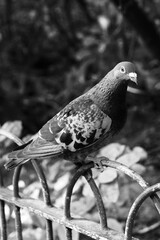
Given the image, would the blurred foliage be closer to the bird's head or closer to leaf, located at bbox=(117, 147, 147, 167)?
leaf, located at bbox=(117, 147, 147, 167)

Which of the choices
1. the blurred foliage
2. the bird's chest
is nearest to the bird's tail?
the bird's chest

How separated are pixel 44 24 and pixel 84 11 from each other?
577mm

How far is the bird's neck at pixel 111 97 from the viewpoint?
1.88 meters

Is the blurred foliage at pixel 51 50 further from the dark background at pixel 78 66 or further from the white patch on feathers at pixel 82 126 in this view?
the white patch on feathers at pixel 82 126

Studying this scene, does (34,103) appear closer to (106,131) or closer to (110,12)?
(110,12)

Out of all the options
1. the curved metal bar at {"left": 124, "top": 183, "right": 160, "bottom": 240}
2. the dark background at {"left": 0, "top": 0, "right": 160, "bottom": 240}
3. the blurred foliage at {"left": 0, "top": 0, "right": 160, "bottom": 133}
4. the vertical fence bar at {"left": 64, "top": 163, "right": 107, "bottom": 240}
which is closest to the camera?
the curved metal bar at {"left": 124, "top": 183, "right": 160, "bottom": 240}

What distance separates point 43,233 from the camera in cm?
211

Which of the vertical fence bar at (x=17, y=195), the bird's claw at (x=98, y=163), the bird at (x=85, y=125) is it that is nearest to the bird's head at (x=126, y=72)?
the bird at (x=85, y=125)

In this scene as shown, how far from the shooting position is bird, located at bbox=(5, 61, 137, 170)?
1864 millimetres

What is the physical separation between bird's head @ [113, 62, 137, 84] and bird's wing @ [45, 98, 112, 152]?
0.52 ft

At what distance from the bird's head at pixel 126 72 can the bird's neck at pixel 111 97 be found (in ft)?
0.12

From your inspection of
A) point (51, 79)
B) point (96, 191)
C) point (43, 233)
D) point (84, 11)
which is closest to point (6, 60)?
point (51, 79)

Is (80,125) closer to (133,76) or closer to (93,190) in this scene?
(133,76)

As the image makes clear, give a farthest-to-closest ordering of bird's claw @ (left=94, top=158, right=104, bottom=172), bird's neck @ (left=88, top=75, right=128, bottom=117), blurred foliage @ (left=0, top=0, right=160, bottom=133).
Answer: blurred foliage @ (left=0, top=0, right=160, bottom=133) → bird's neck @ (left=88, top=75, right=128, bottom=117) → bird's claw @ (left=94, top=158, right=104, bottom=172)
